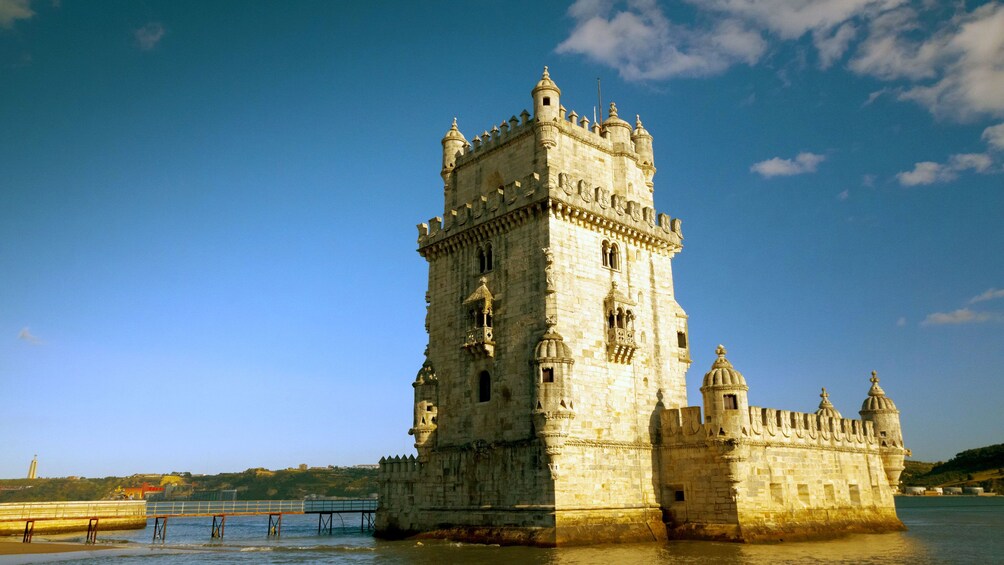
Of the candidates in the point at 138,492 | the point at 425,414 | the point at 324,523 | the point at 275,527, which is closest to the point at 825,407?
the point at 425,414

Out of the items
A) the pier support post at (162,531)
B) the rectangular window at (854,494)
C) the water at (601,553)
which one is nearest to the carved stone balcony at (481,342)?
the water at (601,553)

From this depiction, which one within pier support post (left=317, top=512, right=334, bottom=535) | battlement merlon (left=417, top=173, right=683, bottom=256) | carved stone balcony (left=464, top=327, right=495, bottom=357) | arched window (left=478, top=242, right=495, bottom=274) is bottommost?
pier support post (left=317, top=512, right=334, bottom=535)

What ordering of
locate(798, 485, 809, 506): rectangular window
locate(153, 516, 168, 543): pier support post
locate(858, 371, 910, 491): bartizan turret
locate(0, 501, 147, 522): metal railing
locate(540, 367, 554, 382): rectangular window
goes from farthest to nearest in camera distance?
locate(0, 501, 147, 522): metal railing → locate(153, 516, 168, 543): pier support post → locate(858, 371, 910, 491): bartizan turret → locate(798, 485, 809, 506): rectangular window → locate(540, 367, 554, 382): rectangular window

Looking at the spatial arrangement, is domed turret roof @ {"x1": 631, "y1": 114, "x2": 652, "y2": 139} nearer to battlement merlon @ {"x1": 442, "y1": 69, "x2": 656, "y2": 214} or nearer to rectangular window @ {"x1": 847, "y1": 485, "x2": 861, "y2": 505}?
battlement merlon @ {"x1": 442, "y1": 69, "x2": 656, "y2": 214}

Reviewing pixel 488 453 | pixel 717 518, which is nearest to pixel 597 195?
pixel 488 453

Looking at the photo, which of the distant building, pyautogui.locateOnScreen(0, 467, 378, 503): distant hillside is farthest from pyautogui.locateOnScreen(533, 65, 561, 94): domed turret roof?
pyautogui.locateOnScreen(0, 467, 378, 503): distant hillside

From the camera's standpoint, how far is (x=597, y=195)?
36875mm

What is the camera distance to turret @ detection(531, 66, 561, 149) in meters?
36.2

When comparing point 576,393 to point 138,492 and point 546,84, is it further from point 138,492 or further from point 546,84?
point 138,492

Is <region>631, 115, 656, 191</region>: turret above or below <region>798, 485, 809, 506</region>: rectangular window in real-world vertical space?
above

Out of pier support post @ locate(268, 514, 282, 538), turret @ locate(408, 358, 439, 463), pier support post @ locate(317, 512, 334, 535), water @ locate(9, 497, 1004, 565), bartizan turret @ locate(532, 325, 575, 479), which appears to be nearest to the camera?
water @ locate(9, 497, 1004, 565)

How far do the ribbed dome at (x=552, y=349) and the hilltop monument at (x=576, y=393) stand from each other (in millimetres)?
62

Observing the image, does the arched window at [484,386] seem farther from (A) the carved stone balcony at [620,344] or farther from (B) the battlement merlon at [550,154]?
(B) the battlement merlon at [550,154]

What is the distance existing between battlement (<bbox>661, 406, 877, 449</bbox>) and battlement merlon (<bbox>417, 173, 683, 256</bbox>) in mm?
9572
